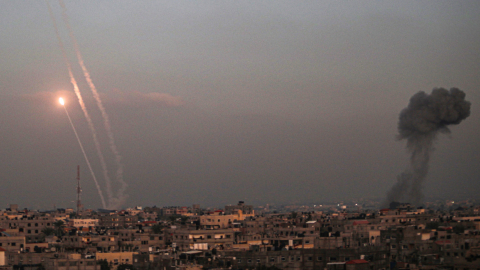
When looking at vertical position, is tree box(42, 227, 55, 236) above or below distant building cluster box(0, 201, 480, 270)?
above

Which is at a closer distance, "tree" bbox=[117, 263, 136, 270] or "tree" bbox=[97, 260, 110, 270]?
"tree" bbox=[97, 260, 110, 270]

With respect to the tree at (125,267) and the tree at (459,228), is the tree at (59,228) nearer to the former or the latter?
the tree at (125,267)

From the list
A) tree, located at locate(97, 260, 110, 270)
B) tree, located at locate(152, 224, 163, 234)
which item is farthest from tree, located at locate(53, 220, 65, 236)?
tree, located at locate(97, 260, 110, 270)

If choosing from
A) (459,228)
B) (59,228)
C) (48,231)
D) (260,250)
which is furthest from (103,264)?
(59,228)

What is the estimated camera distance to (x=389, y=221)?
90.2 meters

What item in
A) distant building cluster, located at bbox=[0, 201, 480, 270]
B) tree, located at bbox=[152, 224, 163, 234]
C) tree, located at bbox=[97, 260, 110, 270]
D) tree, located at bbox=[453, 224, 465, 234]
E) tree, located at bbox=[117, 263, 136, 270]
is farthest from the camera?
tree, located at bbox=[152, 224, 163, 234]

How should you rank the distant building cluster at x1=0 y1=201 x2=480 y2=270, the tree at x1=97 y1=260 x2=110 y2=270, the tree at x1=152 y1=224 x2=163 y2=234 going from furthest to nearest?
the tree at x1=152 y1=224 x2=163 y2=234, the tree at x1=97 y1=260 x2=110 y2=270, the distant building cluster at x1=0 y1=201 x2=480 y2=270

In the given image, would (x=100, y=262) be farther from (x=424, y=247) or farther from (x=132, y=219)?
(x=132, y=219)

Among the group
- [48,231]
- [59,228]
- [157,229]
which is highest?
[59,228]

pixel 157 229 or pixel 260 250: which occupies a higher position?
pixel 157 229

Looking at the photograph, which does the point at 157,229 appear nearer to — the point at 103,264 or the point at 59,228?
the point at 59,228

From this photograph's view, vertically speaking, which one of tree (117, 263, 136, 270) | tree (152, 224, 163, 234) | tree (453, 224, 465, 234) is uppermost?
tree (152, 224, 163, 234)

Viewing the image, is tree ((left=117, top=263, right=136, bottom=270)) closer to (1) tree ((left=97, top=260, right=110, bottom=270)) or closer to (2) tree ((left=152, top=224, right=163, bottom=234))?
(1) tree ((left=97, top=260, right=110, bottom=270))

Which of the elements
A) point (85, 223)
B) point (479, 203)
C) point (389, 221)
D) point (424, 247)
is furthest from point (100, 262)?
point (479, 203)
